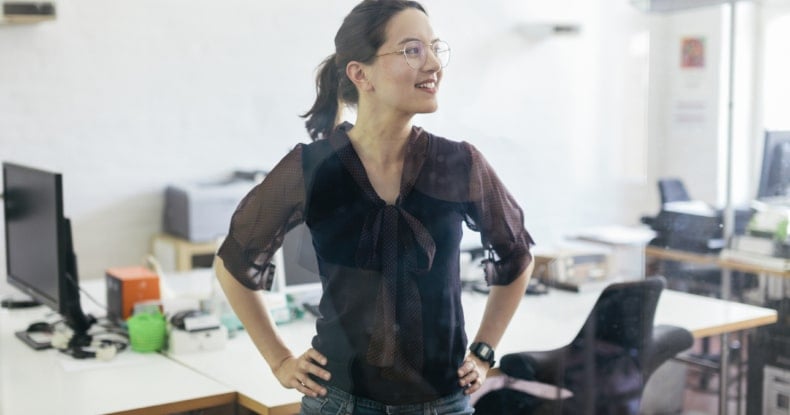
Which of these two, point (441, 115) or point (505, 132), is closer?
point (441, 115)

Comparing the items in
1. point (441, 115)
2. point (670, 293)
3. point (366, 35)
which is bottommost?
point (670, 293)

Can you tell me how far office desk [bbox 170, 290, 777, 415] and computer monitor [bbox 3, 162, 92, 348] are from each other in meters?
0.35

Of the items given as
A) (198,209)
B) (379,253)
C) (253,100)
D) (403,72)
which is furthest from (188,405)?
(198,209)

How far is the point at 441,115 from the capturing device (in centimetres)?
158

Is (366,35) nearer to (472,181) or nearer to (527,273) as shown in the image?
(472,181)

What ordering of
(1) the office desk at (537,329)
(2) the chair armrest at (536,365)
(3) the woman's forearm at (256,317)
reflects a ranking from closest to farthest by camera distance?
(3) the woman's forearm at (256,317) → (1) the office desk at (537,329) → (2) the chair armrest at (536,365)

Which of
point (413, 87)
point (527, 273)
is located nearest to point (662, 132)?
point (527, 273)

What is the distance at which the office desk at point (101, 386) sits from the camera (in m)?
1.82

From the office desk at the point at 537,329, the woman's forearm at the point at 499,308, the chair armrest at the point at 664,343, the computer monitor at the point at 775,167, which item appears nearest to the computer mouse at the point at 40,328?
the office desk at the point at 537,329

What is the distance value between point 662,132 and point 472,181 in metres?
0.76

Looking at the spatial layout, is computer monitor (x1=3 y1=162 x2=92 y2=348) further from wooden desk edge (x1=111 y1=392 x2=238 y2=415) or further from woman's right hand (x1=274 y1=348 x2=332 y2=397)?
woman's right hand (x1=274 y1=348 x2=332 y2=397)

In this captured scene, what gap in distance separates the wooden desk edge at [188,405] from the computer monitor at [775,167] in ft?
4.03

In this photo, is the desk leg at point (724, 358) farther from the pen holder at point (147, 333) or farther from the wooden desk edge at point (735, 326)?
the pen holder at point (147, 333)

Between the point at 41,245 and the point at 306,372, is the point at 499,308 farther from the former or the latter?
the point at 41,245
